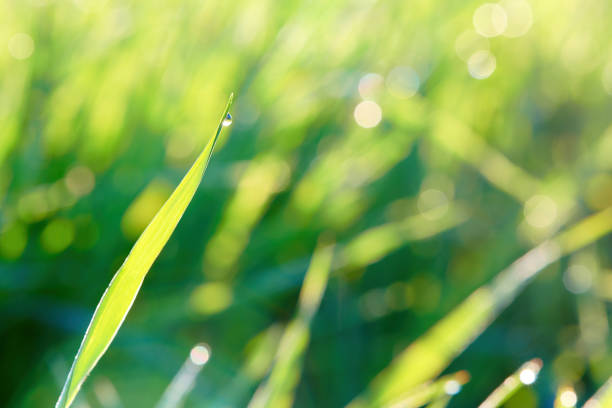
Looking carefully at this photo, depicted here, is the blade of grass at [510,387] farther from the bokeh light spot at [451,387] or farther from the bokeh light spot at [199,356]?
the bokeh light spot at [199,356]

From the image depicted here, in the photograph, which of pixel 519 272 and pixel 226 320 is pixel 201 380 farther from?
pixel 519 272

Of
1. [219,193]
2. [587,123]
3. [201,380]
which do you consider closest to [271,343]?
[201,380]

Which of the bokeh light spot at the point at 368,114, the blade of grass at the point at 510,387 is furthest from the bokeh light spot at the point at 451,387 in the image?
the bokeh light spot at the point at 368,114

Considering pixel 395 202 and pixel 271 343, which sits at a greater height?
pixel 395 202

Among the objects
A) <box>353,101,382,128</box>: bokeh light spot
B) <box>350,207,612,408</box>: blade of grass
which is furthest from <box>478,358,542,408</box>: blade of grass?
<box>353,101,382,128</box>: bokeh light spot

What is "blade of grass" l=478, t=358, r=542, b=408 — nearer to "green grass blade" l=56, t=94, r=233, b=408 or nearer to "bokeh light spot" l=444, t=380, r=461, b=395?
"bokeh light spot" l=444, t=380, r=461, b=395

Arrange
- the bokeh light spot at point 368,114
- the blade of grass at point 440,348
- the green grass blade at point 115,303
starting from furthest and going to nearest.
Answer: the bokeh light spot at point 368,114 < the blade of grass at point 440,348 < the green grass blade at point 115,303
